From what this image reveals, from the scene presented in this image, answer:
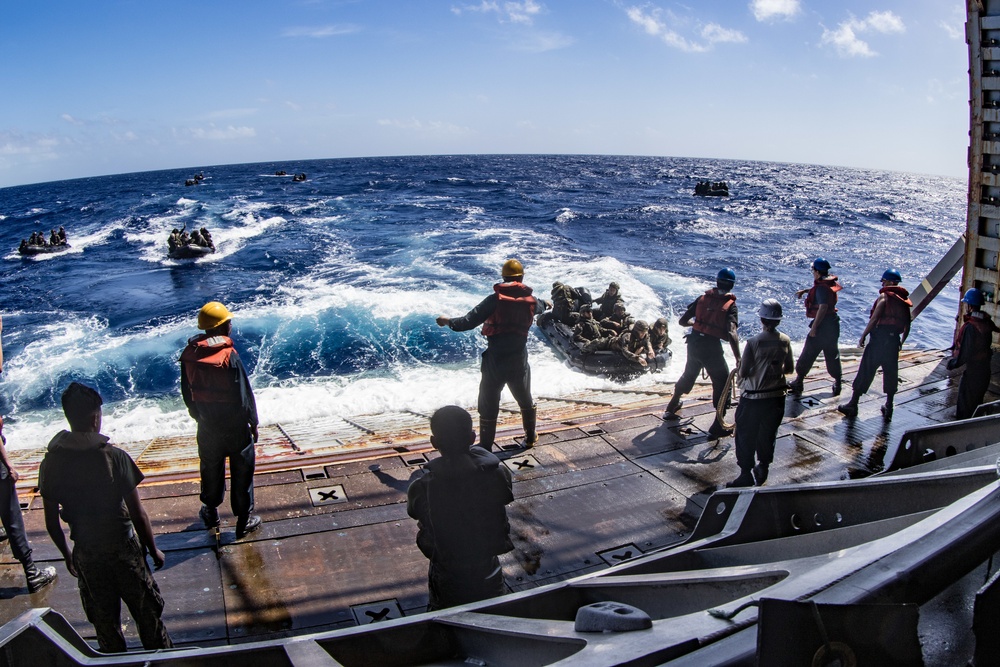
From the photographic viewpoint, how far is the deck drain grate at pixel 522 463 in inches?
236

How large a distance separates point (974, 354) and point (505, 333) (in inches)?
187

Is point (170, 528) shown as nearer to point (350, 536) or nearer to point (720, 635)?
point (350, 536)

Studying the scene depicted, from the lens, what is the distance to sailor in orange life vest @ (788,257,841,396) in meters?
7.70

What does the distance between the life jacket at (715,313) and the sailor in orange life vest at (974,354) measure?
7.54ft

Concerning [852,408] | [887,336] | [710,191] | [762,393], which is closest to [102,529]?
[762,393]

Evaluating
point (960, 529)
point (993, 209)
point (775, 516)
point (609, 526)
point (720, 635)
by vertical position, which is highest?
point (993, 209)

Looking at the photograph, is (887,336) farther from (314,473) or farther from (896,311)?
(314,473)

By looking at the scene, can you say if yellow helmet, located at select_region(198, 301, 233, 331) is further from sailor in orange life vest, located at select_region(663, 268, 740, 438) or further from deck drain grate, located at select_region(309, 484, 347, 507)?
sailor in orange life vest, located at select_region(663, 268, 740, 438)

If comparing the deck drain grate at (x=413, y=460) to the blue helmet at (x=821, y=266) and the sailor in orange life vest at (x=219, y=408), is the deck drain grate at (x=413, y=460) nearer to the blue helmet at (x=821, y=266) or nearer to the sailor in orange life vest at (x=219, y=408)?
the sailor in orange life vest at (x=219, y=408)

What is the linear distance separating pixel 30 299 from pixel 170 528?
940 inches

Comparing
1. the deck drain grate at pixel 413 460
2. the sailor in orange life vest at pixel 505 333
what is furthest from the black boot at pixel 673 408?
the deck drain grate at pixel 413 460

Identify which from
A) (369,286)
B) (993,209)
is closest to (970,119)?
(993,209)

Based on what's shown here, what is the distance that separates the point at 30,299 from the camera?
2369cm

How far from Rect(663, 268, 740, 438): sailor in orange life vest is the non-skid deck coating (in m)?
0.45
